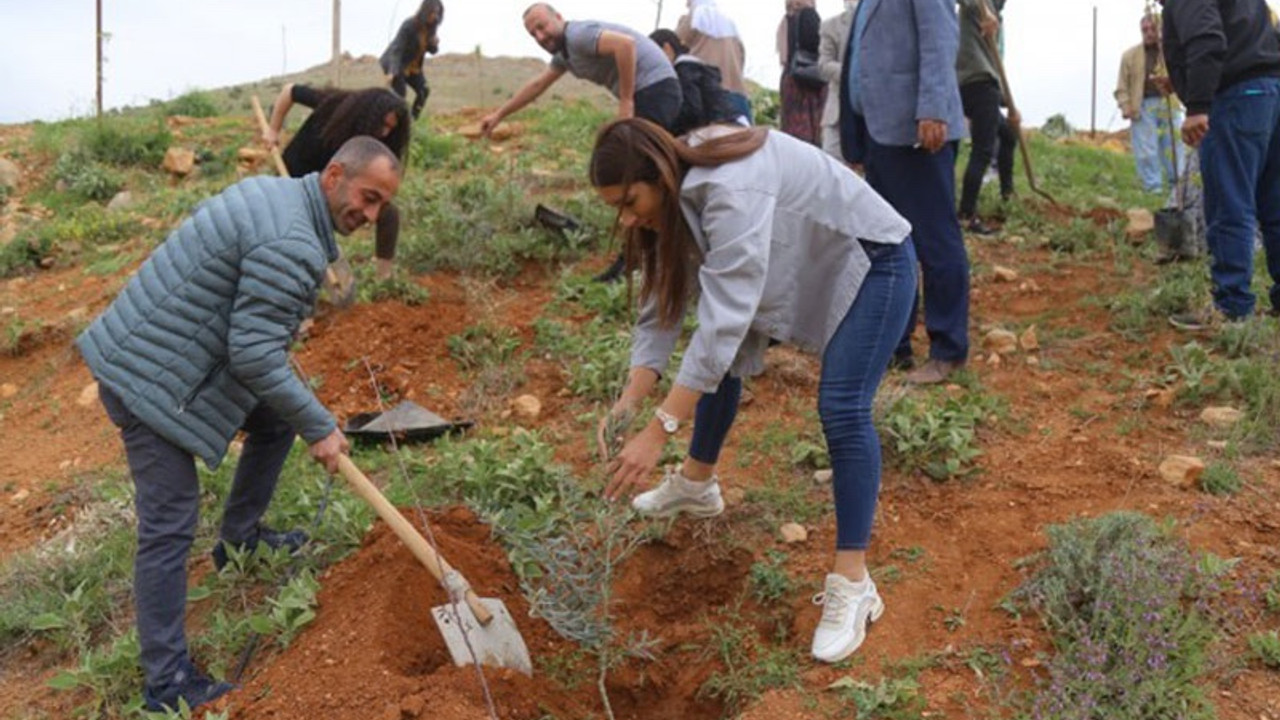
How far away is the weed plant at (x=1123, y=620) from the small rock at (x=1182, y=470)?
0.50 m

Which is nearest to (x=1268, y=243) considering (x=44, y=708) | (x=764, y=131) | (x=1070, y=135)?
(x=764, y=131)

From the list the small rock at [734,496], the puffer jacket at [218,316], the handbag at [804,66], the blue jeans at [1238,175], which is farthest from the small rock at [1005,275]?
the puffer jacket at [218,316]

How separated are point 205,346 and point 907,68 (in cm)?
292

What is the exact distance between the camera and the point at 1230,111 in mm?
4570

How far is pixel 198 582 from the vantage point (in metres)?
3.61

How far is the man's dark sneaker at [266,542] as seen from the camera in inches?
139

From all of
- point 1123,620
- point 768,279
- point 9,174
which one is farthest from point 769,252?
point 9,174

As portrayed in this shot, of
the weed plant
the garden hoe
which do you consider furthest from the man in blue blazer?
the garden hoe

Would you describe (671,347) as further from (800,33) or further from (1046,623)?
(800,33)

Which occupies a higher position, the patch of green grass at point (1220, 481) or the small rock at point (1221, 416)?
the small rock at point (1221, 416)

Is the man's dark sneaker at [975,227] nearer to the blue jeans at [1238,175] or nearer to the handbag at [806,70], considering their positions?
the handbag at [806,70]

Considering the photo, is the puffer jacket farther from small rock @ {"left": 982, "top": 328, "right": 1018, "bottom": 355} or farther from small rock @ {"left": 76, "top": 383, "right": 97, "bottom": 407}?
small rock @ {"left": 982, "top": 328, "right": 1018, "bottom": 355}

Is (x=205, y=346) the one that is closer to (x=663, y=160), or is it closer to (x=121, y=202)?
(x=663, y=160)

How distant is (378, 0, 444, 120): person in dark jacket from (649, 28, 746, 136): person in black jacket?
2.54 metres
